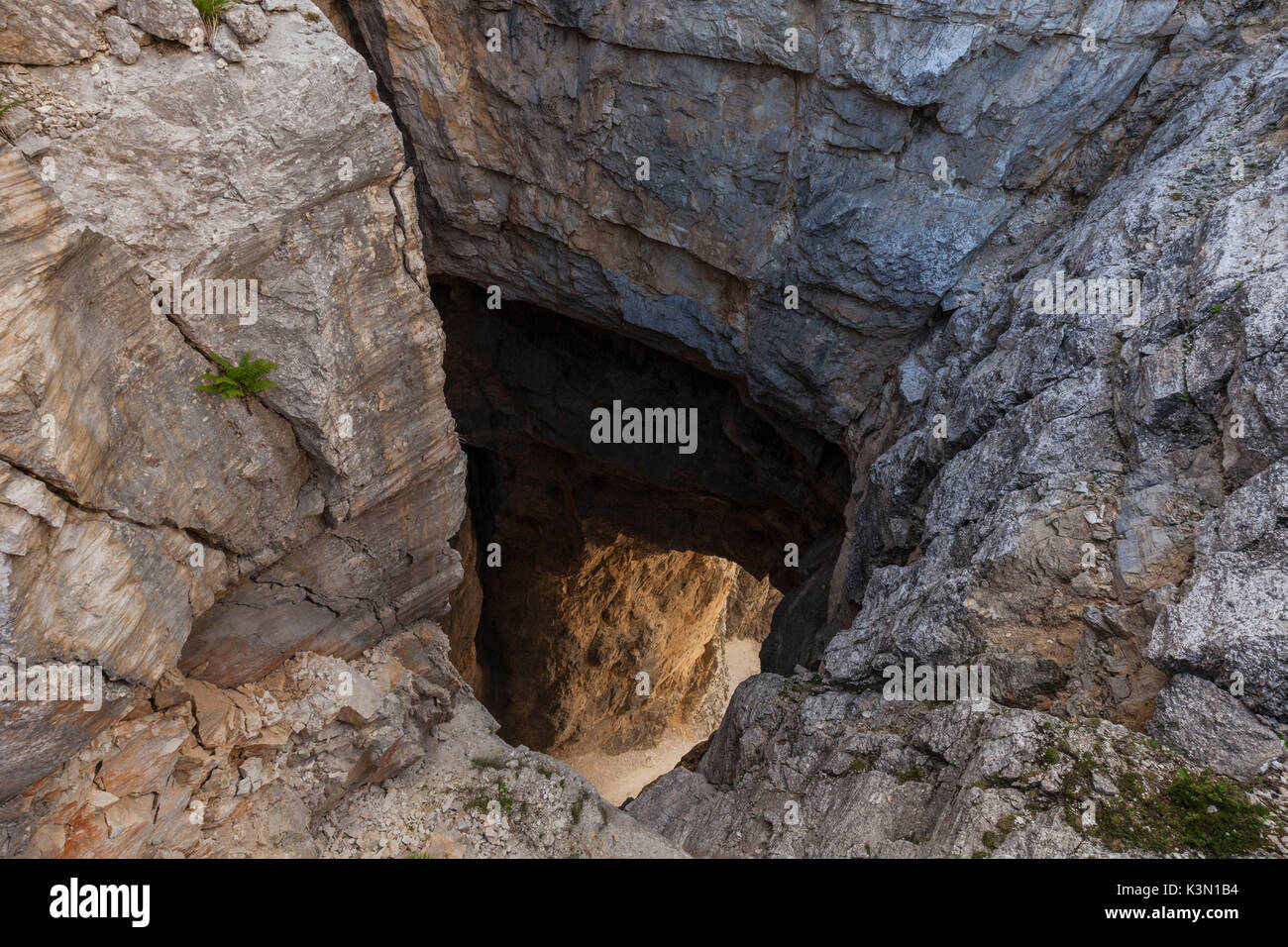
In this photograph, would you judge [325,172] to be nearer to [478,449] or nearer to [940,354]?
[940,354]

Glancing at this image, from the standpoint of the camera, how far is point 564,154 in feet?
40.1

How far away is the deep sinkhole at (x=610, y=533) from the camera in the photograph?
1655 centimetres

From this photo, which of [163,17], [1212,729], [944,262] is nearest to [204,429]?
[163,17]

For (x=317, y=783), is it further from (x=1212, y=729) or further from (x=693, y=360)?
(x=693, y=360)

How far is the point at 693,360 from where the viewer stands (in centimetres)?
1449

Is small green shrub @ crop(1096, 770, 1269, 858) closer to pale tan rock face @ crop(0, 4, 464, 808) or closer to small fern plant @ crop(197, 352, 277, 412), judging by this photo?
pale tan rock face @ crop(0, 4, 464, 808)

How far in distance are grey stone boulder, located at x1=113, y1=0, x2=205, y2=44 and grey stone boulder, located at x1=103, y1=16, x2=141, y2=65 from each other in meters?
0.06

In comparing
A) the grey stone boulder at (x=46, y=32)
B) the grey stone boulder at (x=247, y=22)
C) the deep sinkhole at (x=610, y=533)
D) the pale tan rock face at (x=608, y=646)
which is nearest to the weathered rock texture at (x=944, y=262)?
the deep sinkhole at (x=610, y=533)

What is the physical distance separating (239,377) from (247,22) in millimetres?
2601

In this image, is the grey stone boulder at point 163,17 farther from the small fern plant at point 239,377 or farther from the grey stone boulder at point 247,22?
the small fern plant at point 239,377

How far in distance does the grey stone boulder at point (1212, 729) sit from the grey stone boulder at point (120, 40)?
8731 millimetres

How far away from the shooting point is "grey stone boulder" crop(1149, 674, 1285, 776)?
5.27m

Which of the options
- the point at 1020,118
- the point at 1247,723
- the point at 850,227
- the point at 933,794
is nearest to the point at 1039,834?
the point at 933,794

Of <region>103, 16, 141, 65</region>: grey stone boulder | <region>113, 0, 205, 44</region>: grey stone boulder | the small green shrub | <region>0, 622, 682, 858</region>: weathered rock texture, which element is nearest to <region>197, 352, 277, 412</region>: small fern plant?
<region>103, 16, 141, 65</region>: grey stone boulder
